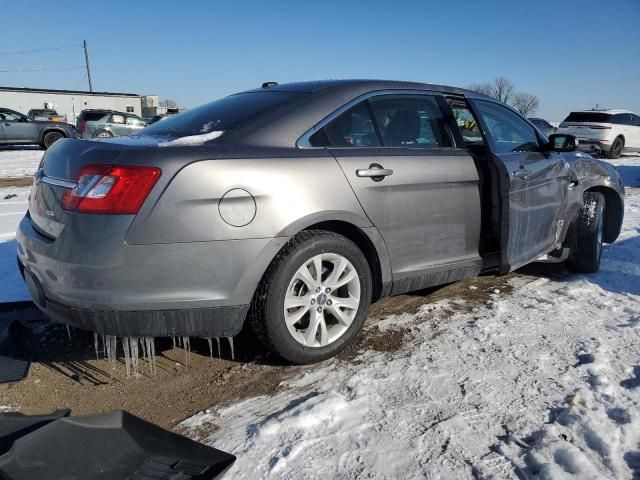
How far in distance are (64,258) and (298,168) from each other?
1.17 metres

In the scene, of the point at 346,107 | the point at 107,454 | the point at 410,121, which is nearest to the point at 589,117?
the point at 410,121

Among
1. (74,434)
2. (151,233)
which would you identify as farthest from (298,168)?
(74,434)

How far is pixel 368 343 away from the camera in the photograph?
10.2 feet

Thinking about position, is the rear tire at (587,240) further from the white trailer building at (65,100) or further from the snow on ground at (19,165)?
the white trailer building at (65,100)

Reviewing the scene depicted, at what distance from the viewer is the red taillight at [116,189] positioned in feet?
7.34

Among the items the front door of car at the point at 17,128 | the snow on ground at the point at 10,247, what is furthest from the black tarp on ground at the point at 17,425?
the front door of car at the point at 17,128

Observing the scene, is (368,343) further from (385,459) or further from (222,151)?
(222,151)

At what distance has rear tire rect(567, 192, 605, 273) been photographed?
4.34 meters

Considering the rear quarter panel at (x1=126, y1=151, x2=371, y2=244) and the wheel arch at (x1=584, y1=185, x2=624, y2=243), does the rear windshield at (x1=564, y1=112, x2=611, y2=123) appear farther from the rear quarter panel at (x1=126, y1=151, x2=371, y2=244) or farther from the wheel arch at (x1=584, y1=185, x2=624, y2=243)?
the rear quarter panel at (x1=126, y1=151, x2=371, y2=244)

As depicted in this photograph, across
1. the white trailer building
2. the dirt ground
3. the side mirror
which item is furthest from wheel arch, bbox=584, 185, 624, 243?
the white trailer building

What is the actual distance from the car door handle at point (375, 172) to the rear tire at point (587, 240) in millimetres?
2335

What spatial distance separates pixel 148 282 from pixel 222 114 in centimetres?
116

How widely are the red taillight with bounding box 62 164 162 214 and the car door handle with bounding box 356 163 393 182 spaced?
110cm

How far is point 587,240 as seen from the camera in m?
4.32
